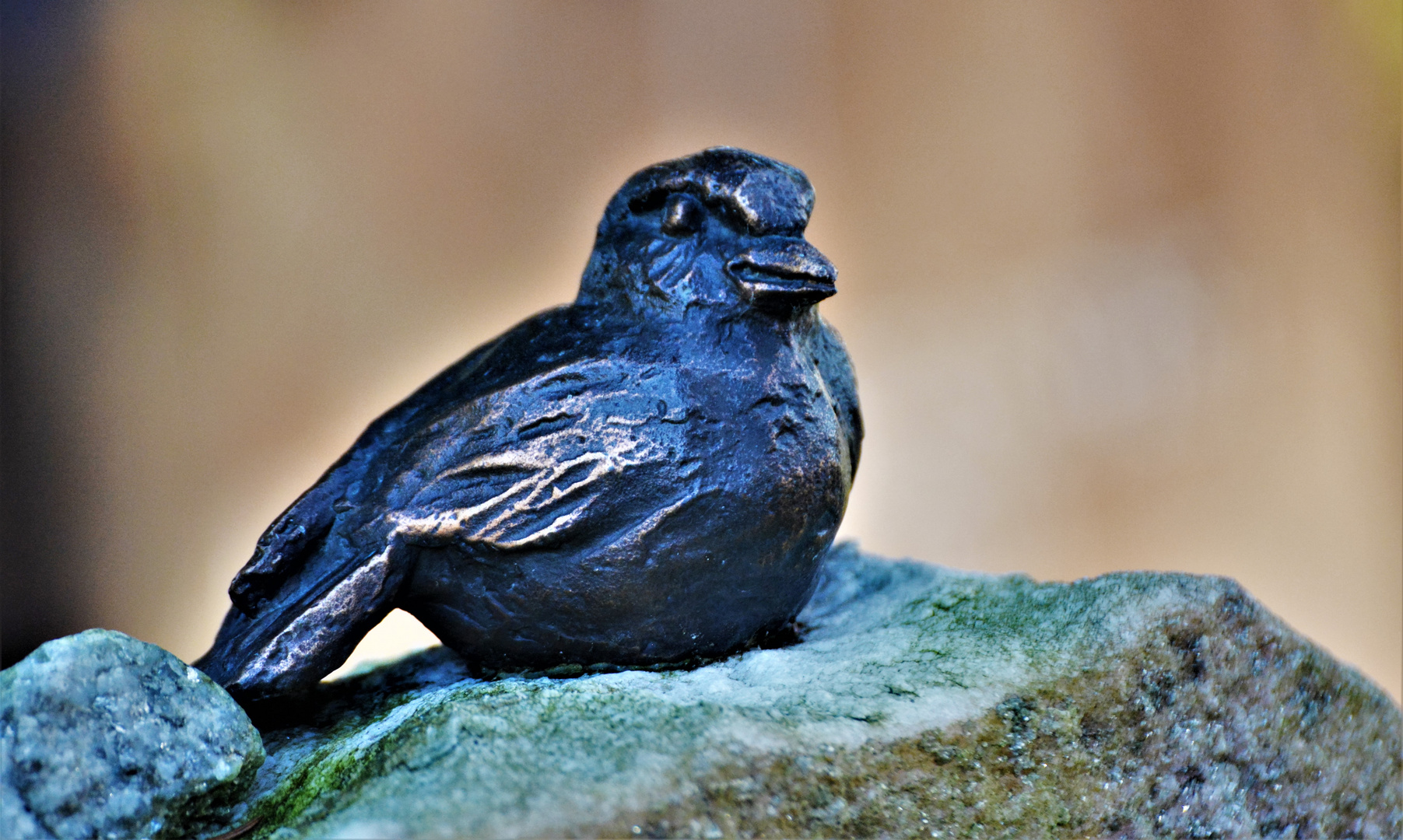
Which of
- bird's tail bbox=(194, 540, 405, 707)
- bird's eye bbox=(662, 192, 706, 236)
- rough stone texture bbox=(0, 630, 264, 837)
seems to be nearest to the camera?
rough stone texture bbox=(0, 630, 264, 837)

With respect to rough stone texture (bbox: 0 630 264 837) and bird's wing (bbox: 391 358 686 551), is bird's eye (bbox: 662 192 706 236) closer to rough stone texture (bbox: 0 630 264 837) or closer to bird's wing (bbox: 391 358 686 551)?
bird's wing (bbox: 391 358 686 551)

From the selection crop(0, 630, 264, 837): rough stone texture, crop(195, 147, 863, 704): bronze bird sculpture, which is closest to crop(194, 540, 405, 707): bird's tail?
crop(195, 147, 863, 704): bronze bird sculpture

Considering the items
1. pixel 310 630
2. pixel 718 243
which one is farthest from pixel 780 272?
pixel 310 630

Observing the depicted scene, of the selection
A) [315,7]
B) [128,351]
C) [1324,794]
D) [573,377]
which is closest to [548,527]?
[573,377]

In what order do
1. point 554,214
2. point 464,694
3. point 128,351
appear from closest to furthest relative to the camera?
point 464,694 → point 128,351 → point 554,214

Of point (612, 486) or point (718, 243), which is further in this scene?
point (718, 243)

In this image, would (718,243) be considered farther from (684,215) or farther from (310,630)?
(310,630)

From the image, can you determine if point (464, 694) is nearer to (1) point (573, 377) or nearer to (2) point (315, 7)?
(1) point (573, 377)
